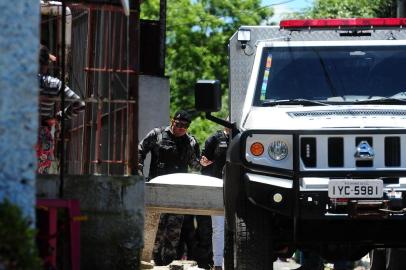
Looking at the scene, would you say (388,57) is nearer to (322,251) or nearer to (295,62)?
(295,62)

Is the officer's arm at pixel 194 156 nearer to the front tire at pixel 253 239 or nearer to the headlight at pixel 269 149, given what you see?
the front tire at pixel 253 239

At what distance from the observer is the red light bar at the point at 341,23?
34.4 ft

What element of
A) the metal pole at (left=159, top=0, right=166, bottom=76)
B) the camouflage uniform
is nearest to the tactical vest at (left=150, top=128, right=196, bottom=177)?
the camouflage uniform

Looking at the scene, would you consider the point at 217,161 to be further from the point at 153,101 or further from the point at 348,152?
the point at 153,101

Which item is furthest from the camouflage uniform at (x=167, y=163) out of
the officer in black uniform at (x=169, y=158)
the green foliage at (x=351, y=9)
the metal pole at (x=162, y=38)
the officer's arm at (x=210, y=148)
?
the green foliage at (x=351, y=9)

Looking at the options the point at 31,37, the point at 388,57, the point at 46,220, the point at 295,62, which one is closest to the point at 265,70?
the point at 295,62

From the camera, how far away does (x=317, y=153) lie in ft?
28.7

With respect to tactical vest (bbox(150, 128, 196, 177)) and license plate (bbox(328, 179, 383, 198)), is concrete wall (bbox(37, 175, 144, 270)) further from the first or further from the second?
tactical vest (bbox(150, 128, 196, 177))

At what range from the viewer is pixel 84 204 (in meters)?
8.38

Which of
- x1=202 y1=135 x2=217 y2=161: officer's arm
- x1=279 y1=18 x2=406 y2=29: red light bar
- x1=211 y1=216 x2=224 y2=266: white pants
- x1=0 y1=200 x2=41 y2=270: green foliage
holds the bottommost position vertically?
x1=211 y1=216 x2=224 y2=266: white pants

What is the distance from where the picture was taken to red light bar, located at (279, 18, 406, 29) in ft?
34.4

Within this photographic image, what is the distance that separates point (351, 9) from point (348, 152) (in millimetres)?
16672

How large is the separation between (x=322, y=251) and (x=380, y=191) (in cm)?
111

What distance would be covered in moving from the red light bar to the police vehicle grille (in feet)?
6.59
